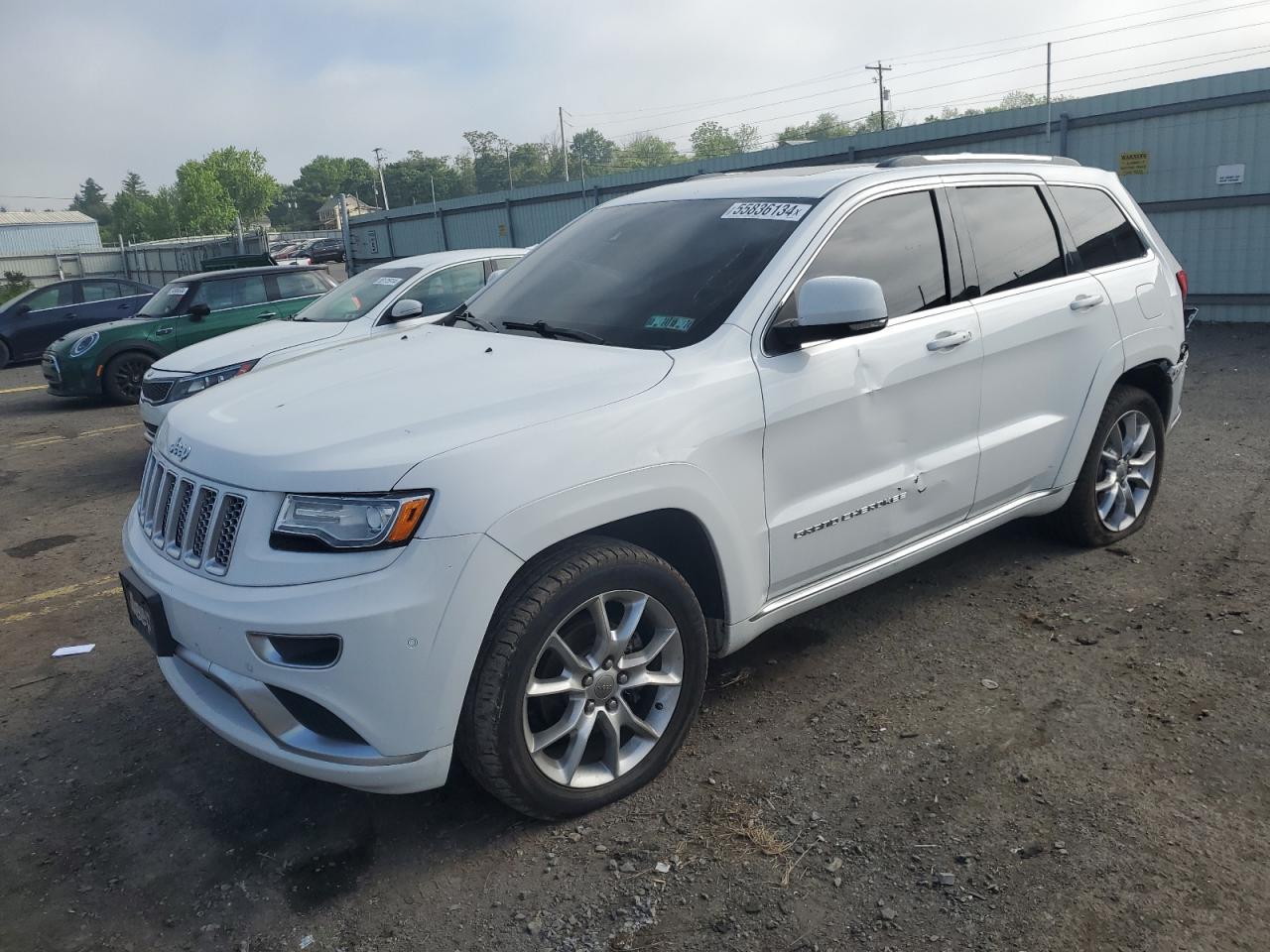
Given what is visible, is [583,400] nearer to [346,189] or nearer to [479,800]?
A: [479,800]

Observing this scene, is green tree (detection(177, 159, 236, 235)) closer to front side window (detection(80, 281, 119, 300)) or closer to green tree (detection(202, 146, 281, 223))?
green tree (detection(202, 146, 281, 223))

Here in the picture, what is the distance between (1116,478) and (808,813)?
2.92 meters

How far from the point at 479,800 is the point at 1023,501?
8.89 ft

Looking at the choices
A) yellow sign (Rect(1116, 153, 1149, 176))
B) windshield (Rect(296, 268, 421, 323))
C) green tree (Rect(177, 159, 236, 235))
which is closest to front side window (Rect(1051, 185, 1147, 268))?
windshield (Rect(296, 268, 421, 323))

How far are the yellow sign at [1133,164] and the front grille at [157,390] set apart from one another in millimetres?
11011

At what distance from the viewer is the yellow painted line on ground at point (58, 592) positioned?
17.8 feet

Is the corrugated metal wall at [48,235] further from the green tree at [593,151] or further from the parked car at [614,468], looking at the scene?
the parked car at [614,468]

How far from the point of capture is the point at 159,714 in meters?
4.01

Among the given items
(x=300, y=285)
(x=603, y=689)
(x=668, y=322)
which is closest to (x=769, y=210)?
(x=668, y=322)

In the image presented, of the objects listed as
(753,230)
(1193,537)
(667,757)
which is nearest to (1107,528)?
(1193,537)

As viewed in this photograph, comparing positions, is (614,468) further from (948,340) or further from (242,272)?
(242,272)

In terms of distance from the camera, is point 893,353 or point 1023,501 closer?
point 893,353

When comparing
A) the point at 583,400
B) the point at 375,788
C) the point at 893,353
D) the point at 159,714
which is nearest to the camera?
the point at 375,788

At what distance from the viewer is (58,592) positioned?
555 cm
